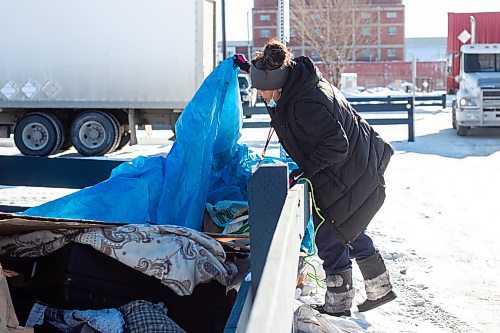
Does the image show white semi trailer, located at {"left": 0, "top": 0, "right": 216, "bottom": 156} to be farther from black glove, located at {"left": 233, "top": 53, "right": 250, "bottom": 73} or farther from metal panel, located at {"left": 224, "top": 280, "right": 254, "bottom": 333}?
metal panel, located at {"left": 224, "top": 280, "right": 254, "bottom": 333}

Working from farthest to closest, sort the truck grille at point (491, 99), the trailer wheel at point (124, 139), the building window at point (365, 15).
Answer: the building window at point (365, 15)
the truck grille at point (491, 99)
the trailer wheel at point (124, 139)

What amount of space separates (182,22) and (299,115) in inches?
460

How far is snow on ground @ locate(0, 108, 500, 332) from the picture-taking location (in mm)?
5281

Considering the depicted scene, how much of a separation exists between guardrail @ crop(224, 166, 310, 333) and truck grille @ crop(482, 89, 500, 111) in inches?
690

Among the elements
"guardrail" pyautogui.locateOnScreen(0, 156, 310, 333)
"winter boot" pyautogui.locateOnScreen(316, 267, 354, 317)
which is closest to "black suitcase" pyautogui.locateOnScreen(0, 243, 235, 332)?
"guardrail" pyautogui.locateOnScreen(0, 156, 310, 333)

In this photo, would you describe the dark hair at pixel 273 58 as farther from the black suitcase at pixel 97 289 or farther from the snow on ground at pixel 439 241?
the snow on ground at pixel 439 241

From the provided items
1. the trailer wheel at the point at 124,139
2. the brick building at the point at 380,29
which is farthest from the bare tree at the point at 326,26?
the trailer wheel at the point at 124,139

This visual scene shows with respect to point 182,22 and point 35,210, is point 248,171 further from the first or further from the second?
point 182,22

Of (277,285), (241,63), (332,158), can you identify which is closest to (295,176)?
(332,158)

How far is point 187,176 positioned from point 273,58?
129 cm

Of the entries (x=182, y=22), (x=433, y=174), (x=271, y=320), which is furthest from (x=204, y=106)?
(x=182, y=22)

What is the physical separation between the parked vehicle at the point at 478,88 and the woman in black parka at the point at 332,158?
1555cm

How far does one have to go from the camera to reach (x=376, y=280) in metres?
5.25

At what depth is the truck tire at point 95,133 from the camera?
651 inches
